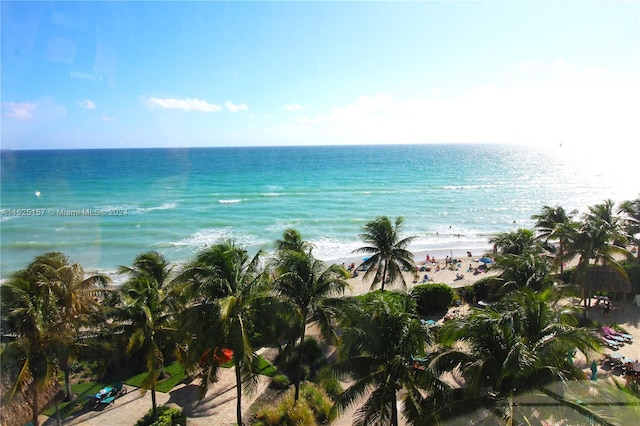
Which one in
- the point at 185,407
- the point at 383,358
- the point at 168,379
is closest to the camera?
the point at 383,358

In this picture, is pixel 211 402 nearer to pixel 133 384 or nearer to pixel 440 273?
pixel 133 384

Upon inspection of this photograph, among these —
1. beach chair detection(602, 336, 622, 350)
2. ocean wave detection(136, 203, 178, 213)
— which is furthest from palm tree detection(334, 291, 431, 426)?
ocean wave detection(136, 203, 178, 213)

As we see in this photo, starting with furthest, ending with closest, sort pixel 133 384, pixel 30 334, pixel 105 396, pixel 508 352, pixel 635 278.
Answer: pixel 635 278, pixel 133 384, pixel 105 396, pixel 30 334, pixel 508 352

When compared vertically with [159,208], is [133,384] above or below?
below

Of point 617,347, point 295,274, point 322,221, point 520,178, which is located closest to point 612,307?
point 617,347

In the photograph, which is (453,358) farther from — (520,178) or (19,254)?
(520,178)

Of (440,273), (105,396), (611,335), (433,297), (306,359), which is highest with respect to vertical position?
(433,297)

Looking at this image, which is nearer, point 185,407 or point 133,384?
point 185,407

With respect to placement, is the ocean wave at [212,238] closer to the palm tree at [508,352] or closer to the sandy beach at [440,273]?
the sandy beach at [440,273]

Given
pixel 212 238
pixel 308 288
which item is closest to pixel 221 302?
pixel 308 288
